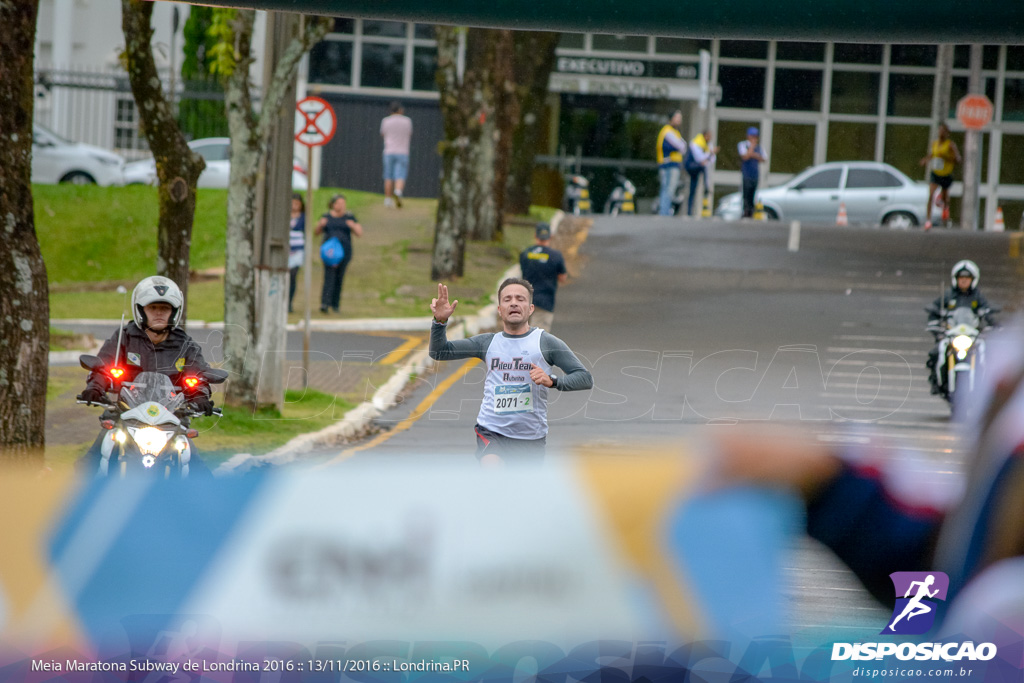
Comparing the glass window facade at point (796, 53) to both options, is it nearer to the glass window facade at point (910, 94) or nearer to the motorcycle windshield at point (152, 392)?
the glass window facade at point (910, 94)

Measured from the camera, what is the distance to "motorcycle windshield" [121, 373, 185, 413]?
603 cm

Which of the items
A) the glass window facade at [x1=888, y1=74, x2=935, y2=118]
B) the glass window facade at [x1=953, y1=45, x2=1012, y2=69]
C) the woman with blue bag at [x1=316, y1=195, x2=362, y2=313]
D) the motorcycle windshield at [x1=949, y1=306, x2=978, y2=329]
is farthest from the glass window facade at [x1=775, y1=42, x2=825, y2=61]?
the motorcycle windshield at [x1=949, y1=306, x2=978, y2=329]

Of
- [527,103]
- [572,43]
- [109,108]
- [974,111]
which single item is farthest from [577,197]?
[109,108]

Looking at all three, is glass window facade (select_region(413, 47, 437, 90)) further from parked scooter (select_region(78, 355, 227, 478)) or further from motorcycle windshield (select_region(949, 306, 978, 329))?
parked scooter (select_region(78, 355, 227, 478))

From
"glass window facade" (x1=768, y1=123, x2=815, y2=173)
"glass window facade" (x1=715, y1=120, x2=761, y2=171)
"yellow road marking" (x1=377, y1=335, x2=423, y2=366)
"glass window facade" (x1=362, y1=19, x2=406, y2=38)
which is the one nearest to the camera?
"yellow road marking" (x1=377, y1=335, x2=423, y2=366)

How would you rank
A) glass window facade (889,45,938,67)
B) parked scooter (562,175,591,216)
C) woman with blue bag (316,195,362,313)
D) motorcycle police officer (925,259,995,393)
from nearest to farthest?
motorcycle police officer (925,259,995,393), woman with blue bag (316,195,362,313), parked scooter (562,175,591,216), glass window facade (889,45,938,67)

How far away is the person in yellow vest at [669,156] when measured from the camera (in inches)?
1020

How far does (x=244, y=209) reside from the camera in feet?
39.0

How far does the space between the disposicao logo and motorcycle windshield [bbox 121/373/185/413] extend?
3.46m

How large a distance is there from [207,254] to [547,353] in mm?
18200

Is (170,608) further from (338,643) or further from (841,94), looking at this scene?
(841,94)

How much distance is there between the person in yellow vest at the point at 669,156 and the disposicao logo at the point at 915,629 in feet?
73.9

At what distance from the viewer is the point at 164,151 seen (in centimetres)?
1140

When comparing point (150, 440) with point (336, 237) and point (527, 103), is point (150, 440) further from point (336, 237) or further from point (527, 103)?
point (527, 103)
